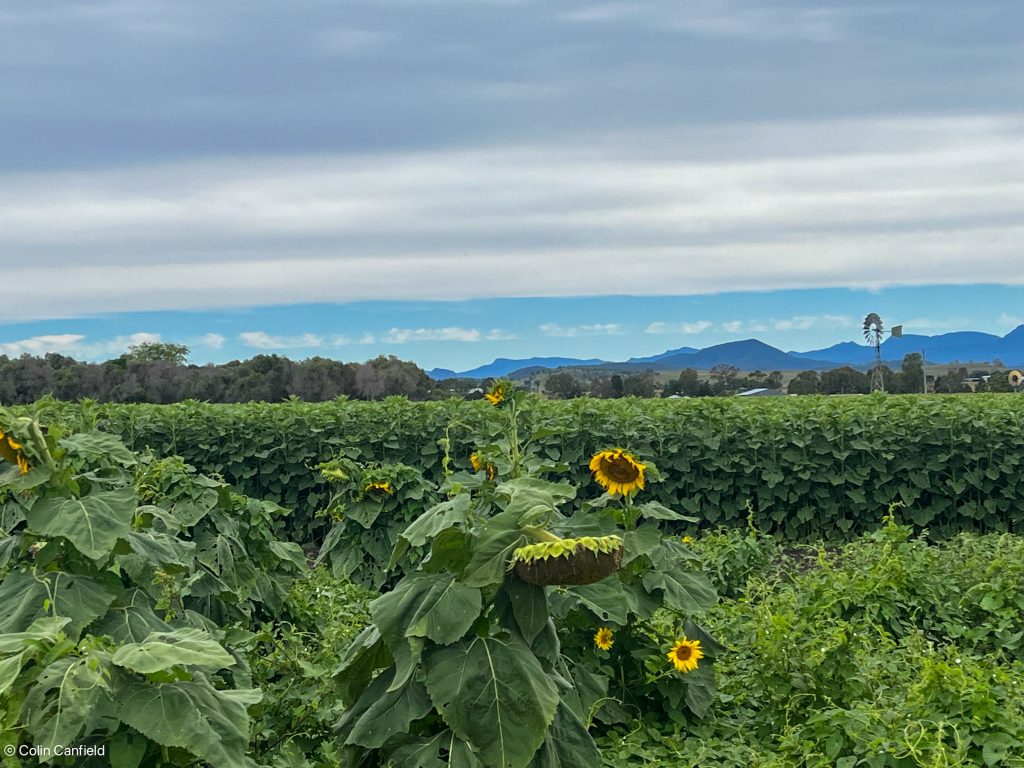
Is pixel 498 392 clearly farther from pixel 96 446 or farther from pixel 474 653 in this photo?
pixel 96 446

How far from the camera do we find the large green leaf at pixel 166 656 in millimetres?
2512

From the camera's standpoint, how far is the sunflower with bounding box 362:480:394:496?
7.66 metres

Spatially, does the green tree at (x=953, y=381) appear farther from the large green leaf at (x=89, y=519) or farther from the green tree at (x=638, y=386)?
the large green leaf at (x=89, y=519)

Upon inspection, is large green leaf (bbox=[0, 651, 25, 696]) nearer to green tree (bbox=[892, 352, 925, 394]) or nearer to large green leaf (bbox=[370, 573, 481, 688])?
large green leaf (bbox=[370, 573, 481, 688])

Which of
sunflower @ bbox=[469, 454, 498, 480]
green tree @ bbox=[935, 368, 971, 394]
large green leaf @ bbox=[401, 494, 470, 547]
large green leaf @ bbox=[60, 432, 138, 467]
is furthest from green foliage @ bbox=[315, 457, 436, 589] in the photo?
green tree @ bbox=[935, 368, 971, 394]

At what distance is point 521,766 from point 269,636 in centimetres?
207

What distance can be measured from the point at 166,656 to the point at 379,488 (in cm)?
515

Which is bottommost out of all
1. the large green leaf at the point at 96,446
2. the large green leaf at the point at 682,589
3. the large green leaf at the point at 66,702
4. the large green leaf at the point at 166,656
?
the large green leaf at the point at 682,589

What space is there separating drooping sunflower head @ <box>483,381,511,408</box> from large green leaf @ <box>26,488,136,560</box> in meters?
1.58

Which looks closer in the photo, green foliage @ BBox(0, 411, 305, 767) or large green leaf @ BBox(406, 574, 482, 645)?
green foliage @ BBox(0, 411, 305, 767)

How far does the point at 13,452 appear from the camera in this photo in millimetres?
3193

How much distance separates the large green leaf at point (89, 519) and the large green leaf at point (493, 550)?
3.38 ft

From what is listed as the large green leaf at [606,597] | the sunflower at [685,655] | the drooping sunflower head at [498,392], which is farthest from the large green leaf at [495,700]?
the sunflower at [685,655]

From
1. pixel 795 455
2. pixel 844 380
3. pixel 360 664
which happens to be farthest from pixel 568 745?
pixel 844 380
